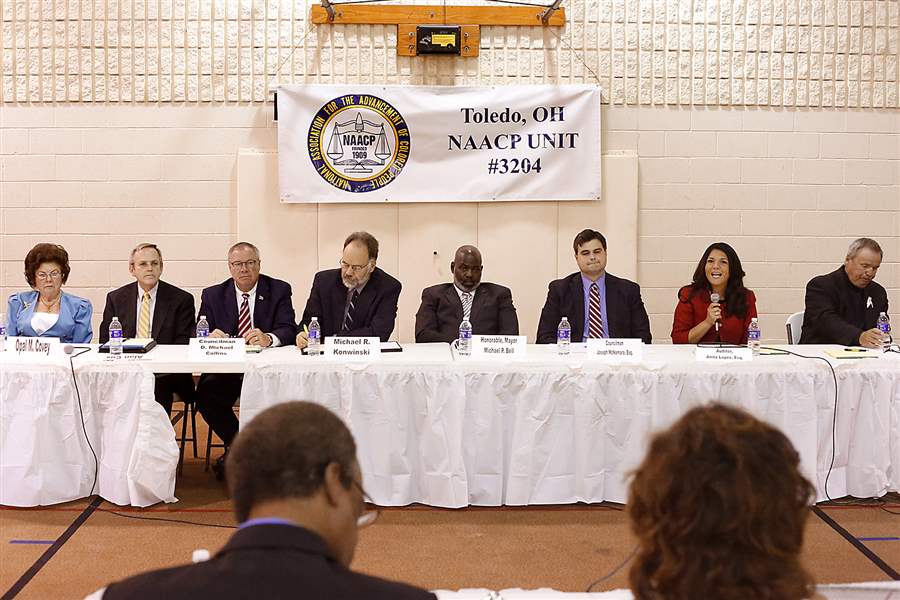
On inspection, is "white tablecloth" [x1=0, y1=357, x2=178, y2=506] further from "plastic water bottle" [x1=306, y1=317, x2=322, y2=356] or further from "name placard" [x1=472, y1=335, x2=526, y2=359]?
"name placard" [x1=472, y1=335, x2=526, y2=359]

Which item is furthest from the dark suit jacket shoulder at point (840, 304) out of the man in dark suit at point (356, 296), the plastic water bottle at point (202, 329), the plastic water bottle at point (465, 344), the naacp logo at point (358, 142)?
the plastic water bottle at point (202, 329)

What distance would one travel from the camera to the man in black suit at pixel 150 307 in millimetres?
4852

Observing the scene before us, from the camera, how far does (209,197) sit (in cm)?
641

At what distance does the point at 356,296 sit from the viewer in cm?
491

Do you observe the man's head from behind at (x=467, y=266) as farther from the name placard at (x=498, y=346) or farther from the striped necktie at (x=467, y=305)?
the name placard at (x=498, y=346)

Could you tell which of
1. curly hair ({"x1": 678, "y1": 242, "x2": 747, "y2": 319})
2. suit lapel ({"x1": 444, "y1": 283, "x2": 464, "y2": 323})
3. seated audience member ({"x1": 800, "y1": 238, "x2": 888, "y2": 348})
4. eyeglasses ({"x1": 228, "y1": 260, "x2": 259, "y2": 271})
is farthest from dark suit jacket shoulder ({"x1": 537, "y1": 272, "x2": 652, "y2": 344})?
eyeglasses ({"x1": 228, "y1": 260, "x2": 259, "y2": 271})

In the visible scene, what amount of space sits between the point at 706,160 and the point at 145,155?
12.3ft

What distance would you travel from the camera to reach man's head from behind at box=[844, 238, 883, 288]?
489 centimetres

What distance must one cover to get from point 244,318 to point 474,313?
1.18 metres

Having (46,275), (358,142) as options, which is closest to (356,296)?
(46,275)

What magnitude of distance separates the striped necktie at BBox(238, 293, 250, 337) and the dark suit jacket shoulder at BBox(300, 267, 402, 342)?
28 cm

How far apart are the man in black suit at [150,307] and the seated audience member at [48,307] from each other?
0.16 m

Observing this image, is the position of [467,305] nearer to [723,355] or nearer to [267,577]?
[723,355]

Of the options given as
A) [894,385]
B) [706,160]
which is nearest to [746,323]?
[894,385]
